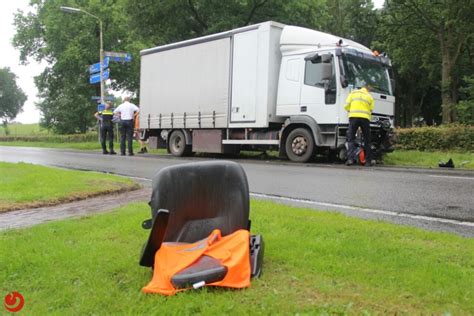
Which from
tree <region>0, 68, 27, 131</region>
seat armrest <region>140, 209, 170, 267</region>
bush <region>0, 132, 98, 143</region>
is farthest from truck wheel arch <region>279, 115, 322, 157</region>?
tree <region>0, 68, 27, 131</region>

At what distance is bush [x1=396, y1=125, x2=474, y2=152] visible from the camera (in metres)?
15.2

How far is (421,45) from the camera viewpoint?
29484mm

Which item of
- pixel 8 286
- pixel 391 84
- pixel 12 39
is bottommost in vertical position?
pixel 8 286

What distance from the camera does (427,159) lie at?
45.3 ft

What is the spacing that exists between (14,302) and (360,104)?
1036cm

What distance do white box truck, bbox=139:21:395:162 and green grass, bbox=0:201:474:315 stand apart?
8.61 meters

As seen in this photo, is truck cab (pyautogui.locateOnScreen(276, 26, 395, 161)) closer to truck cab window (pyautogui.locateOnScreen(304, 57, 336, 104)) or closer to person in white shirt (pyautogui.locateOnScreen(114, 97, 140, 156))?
truck cab window (pyautogui.locateOnScreen(304, 57, 336, 104))

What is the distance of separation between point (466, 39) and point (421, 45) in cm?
298

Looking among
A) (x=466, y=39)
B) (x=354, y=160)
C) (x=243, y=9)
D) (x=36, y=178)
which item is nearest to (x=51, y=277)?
(x=36, y=178)

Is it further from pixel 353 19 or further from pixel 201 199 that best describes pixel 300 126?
pixel 353 19

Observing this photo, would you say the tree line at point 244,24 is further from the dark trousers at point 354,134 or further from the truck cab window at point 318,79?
the truck cab window at point 318,79

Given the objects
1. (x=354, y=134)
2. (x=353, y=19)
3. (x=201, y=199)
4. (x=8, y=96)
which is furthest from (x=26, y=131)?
(x=201, y=199)

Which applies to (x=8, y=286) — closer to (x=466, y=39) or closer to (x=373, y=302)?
(x=373, y=302)

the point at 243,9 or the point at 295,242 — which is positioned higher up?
the point at 243,9
